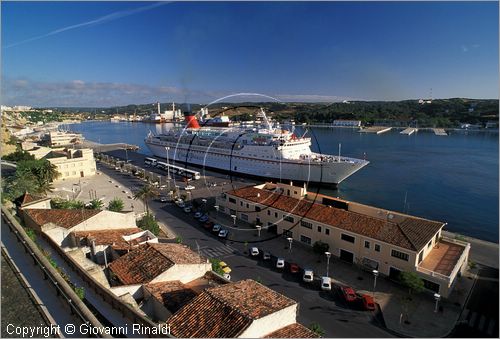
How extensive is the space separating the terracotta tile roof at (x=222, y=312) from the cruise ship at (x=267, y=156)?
27770 mm

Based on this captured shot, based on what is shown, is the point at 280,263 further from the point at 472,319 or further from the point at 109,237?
the point at 109,237

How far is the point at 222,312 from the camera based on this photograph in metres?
8.05

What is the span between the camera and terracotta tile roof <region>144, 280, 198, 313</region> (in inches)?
367

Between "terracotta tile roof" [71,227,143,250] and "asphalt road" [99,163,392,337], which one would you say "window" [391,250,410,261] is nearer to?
"asphalt road" [99,163,392,337]

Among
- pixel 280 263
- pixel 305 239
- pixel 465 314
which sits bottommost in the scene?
pixel 465 314

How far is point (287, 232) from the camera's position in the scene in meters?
20.6

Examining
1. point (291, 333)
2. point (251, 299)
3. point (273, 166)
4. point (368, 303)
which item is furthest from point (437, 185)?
point (251, 299)

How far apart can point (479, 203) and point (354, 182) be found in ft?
43.4

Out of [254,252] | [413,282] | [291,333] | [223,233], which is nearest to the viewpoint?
[291,333]

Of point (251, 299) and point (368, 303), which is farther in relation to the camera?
point (368, 303)

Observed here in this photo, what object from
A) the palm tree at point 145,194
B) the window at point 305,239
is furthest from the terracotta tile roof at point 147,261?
the palm tree at point 145,194

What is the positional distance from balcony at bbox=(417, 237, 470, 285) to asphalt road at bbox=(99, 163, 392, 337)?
400 centimetres

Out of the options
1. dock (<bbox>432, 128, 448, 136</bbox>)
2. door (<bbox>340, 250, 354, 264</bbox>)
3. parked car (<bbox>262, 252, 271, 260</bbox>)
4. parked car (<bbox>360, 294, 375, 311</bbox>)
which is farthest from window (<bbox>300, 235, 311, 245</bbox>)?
dock (<bbox>432, 128, 448, 136</bbox>)

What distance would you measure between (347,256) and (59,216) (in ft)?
50.7
